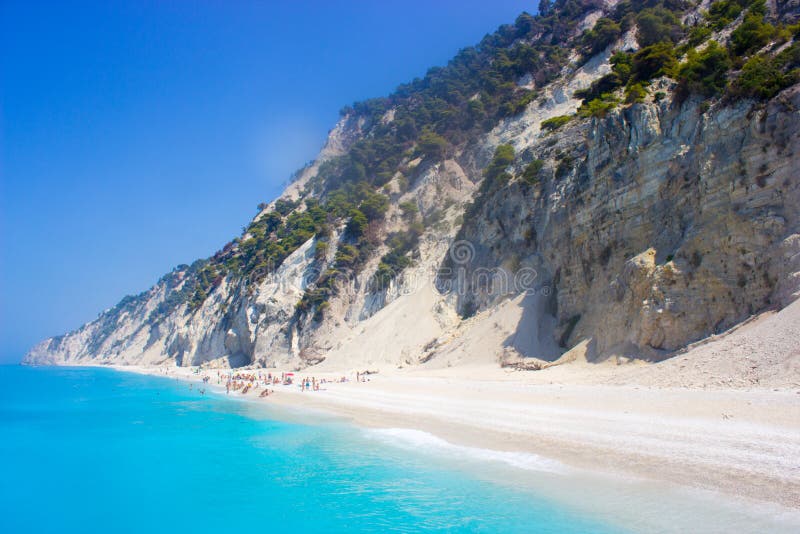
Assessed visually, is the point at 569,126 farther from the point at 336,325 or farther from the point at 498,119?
the point at 336,325

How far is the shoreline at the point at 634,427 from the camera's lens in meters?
7.36

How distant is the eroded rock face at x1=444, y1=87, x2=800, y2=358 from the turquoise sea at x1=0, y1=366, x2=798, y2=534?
26.7 ft

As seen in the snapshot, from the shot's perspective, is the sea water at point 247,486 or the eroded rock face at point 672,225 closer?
the sea water at point 247,486

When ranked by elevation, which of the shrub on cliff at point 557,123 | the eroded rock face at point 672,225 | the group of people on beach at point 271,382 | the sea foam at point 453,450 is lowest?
the sea foam at point 453,450

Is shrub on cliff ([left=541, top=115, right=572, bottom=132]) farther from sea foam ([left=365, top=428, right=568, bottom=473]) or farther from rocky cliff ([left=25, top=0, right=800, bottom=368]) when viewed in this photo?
sea foam ([left=365, top=428, right=568, bottom=473])

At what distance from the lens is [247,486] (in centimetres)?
1096

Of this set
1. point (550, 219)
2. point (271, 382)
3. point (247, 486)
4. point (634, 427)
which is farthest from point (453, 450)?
point (271, 382)

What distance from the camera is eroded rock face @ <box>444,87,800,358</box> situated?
43.3 ft

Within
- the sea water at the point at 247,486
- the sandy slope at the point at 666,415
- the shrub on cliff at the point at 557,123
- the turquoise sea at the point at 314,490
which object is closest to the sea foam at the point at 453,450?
the turquoise sea at the point at 314,490

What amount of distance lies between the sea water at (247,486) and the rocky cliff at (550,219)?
9.33 meters

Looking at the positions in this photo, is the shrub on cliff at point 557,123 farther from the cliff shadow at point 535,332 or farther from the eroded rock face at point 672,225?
the cliff shadow at point 535,332

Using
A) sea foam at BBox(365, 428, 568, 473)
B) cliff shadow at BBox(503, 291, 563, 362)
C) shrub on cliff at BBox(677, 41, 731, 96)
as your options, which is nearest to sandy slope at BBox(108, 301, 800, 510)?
sea foam at BBox(365, 428, 568, 473)

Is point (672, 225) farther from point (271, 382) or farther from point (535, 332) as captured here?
point (271, 382)

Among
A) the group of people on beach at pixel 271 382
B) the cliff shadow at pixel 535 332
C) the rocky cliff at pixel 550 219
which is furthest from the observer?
the group of people on beach at pixel 271 382
